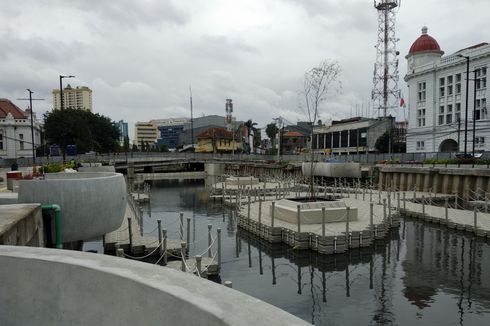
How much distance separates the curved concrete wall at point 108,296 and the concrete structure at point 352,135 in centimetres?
8690

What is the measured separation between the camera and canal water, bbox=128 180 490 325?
12367mm

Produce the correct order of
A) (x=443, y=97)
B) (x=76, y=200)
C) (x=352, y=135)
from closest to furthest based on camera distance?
(x=76, y=200) < (x=443, y=97) < (x=352, y=135)

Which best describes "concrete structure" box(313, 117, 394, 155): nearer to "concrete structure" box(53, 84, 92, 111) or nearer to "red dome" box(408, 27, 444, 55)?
"red dome" box(408, 27, 444, 55)

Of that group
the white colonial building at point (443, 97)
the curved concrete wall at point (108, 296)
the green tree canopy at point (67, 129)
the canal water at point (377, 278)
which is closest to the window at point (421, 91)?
the white colonial building at point (443, 97)

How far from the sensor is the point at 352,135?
104 metres

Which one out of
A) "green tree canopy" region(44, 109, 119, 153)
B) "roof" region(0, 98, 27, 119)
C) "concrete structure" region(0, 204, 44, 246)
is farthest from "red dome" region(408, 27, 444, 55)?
"roof" region(0, 98, 27, 119)

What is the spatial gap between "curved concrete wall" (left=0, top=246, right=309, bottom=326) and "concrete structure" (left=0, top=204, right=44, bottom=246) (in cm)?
262

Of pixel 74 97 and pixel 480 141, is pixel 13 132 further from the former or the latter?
pixel 74 97

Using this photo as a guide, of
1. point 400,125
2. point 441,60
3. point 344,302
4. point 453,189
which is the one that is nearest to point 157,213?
point 344,302

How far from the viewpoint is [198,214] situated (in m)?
33.7

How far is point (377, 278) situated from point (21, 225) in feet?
A: 42.3

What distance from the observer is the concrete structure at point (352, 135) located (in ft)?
319

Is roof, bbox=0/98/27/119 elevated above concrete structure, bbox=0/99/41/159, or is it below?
above

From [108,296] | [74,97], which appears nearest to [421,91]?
[108,296]
